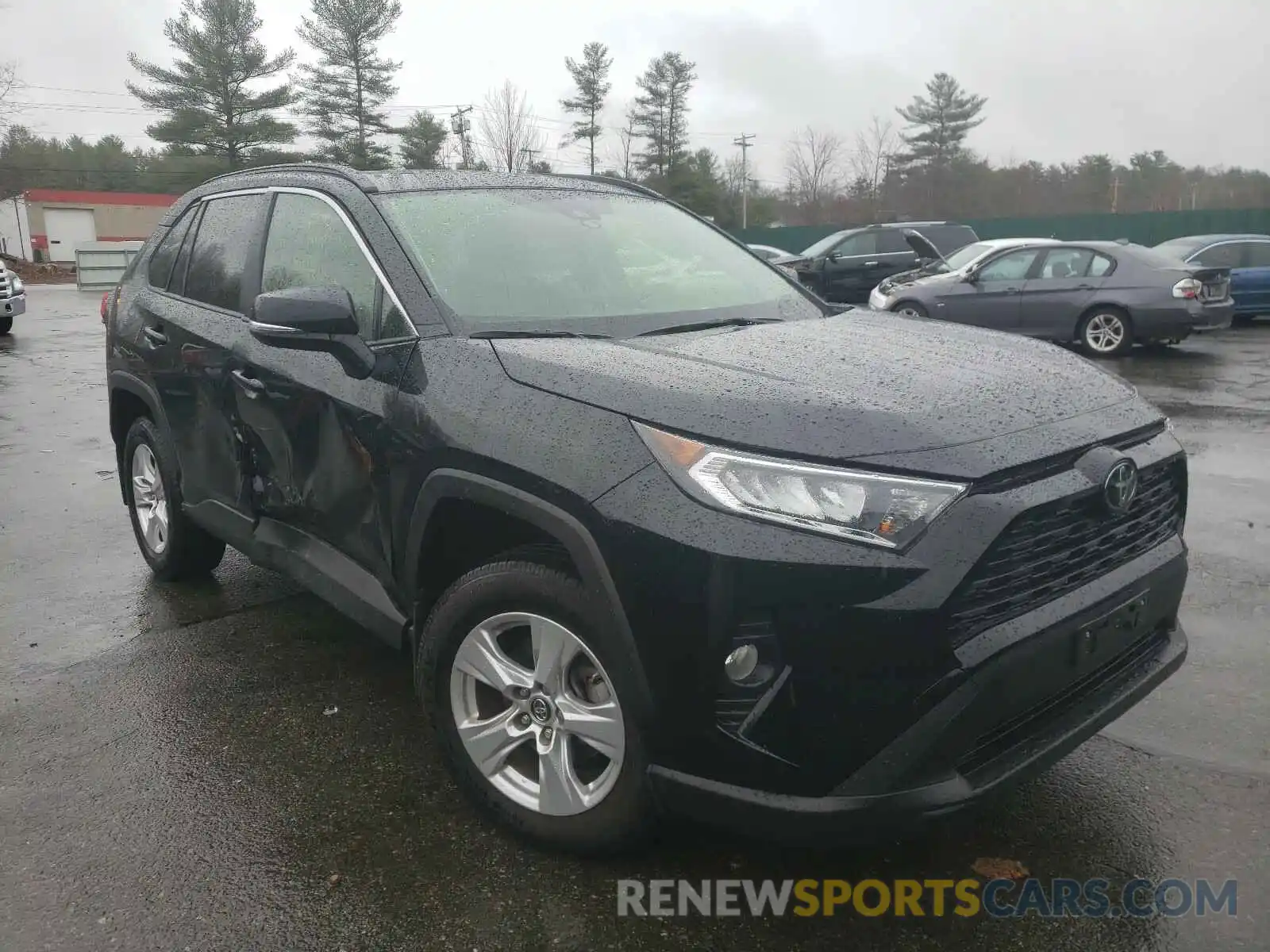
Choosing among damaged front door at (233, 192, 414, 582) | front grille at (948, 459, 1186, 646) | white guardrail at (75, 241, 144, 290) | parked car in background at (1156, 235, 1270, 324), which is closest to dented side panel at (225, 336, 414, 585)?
damaged front door at (233, 192, 414, 582)

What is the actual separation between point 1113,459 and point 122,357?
4345 millimetres

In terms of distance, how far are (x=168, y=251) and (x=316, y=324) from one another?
230cm

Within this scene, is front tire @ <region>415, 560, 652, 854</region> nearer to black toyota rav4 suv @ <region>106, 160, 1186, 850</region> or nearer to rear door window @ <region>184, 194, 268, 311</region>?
black toyota rav4 suv @ <region>106, 160, 1186, 850</region>

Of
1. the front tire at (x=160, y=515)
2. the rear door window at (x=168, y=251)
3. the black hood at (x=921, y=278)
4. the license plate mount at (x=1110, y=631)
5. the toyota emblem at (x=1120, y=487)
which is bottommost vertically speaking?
the front tire at (x=160, y=515)

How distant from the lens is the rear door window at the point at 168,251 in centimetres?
472

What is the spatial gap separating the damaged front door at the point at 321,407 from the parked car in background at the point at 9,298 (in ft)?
53.6

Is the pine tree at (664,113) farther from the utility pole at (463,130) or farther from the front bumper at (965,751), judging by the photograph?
the front bumper at (965,751)

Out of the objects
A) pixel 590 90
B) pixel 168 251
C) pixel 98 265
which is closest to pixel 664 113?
pixel 590 90

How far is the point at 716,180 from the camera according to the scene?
60.3 meters

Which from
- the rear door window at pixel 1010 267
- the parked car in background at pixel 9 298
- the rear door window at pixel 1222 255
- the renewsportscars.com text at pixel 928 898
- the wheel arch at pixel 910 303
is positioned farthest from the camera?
the parked car in background at pixel 9 298

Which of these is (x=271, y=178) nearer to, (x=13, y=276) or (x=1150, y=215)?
(x=13, y=276)

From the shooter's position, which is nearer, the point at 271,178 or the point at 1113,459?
the point at 1113,459

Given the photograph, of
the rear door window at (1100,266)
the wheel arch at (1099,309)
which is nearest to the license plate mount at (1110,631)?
the wheel arch at (1099,309)

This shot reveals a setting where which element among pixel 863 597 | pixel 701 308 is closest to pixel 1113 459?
pixel 863 597
